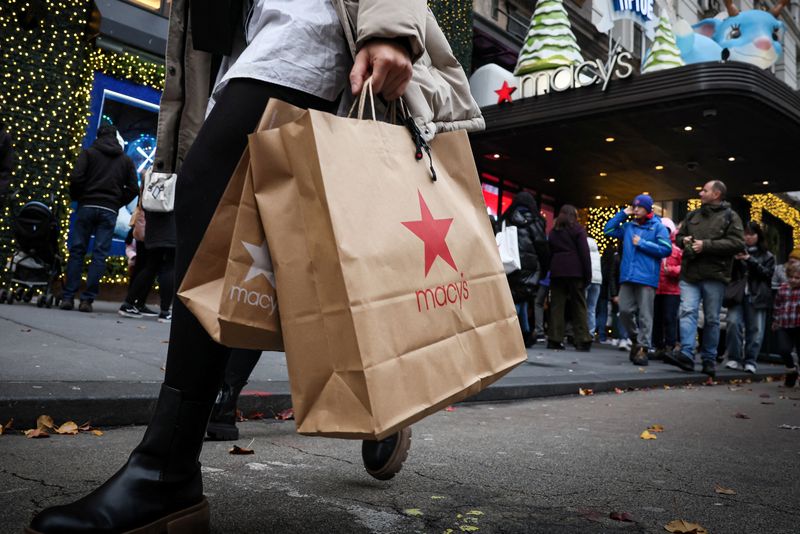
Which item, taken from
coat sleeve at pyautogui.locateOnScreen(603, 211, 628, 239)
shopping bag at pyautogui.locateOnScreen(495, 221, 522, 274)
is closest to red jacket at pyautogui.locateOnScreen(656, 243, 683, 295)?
coat sleeve at pyautogui.locateOnScreen(603, 211, 628, 239)

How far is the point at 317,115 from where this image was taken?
51.3 inches

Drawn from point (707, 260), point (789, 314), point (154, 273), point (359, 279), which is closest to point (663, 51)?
point (789, 314)

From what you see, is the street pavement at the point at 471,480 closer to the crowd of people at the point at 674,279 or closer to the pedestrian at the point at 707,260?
the pedestrian at the point at 707,260

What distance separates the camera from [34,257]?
26.0 feet

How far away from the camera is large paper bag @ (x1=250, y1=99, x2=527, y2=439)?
1246 mm

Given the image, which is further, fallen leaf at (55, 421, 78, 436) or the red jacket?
the red jacket

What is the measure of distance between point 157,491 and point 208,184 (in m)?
0.69

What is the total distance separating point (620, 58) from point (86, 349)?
11.3 metres

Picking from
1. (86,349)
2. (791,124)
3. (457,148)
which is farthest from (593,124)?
(457,148)

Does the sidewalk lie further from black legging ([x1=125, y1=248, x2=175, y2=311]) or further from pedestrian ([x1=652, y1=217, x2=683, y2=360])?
pedestrian ([x1=652, y1=217, x2=683, y2=360])

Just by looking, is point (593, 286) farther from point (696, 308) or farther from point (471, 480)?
point (471, 480)

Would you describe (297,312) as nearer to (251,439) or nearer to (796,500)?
(251,439)

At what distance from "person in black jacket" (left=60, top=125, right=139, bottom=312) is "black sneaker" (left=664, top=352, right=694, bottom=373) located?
6.52 meters

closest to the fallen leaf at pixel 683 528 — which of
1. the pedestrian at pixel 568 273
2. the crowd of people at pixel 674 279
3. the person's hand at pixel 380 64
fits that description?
the person's hand at pixel 380 64
